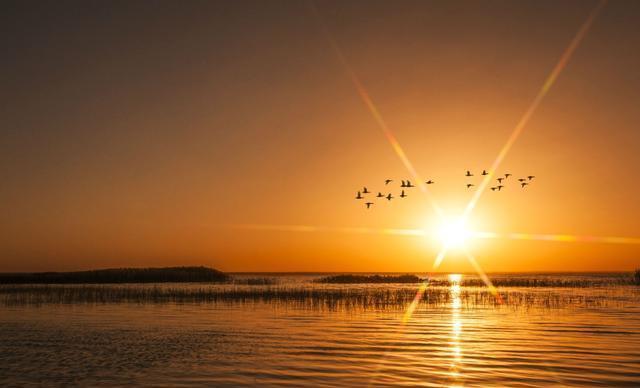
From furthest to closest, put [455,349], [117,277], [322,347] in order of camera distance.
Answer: [117,277] < [322,347] < [455,349]

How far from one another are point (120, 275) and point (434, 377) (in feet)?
262

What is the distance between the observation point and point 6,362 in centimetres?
1947

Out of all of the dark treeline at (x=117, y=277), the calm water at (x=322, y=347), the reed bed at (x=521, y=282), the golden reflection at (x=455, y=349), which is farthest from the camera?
the dark treeline at (x=117, y=277)

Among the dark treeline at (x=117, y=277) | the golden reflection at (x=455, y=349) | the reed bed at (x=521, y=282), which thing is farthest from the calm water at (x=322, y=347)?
the dark treeline at (x=117, y=277)

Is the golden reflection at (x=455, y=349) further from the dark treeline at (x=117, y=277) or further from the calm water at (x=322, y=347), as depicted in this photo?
the dark treeline at (x=117, y=277)

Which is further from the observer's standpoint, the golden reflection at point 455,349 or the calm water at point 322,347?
the calm water at point 322,347

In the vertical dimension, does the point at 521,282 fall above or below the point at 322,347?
below

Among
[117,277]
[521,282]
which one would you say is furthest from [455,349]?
[117,277]

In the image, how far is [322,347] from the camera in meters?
23.0

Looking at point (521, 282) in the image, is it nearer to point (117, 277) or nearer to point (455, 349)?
point (117, 277)

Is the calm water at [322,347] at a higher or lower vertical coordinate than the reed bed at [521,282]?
higher

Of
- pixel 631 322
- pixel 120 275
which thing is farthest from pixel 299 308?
pixel 120 275

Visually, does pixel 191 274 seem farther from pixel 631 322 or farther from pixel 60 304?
pixel 631 322

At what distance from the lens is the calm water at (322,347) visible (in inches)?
680
